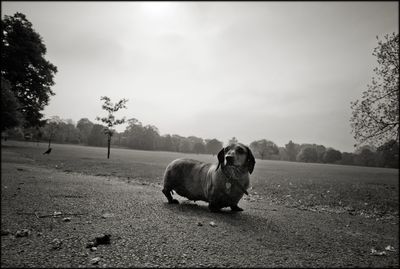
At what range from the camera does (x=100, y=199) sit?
26.7ft

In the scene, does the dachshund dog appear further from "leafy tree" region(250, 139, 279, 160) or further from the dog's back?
"leafy tree" region(250, 139, 279, 160)

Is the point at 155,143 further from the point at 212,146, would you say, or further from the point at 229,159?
the point at 229,159

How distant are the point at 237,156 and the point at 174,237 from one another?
2667mm

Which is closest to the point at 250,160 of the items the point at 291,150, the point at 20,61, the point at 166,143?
the point at 20,61

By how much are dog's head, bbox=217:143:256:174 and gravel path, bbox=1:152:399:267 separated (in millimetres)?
1456

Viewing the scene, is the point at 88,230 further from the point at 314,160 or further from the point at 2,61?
the point at 314,160

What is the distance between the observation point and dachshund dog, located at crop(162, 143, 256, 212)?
6.37 meters

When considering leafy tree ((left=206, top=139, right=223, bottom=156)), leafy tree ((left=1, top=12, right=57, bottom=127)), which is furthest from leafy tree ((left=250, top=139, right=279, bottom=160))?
leafy tree ((left=1, top=12, right=57, bottom=127))

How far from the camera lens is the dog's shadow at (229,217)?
573 centimetres

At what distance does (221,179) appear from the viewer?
21.3 ft

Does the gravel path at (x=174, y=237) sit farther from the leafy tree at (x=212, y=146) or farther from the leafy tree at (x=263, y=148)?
the leafy tree at (x=212, y=146)

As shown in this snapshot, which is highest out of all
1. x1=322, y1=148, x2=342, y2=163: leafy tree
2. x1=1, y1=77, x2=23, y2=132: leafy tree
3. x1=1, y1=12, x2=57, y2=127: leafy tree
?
x1=1, y1=12, x2=57, y2=127: leafy tree

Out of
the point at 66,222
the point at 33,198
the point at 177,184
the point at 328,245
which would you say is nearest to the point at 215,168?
the point at 177,184

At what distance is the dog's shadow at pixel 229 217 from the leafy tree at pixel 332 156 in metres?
163
